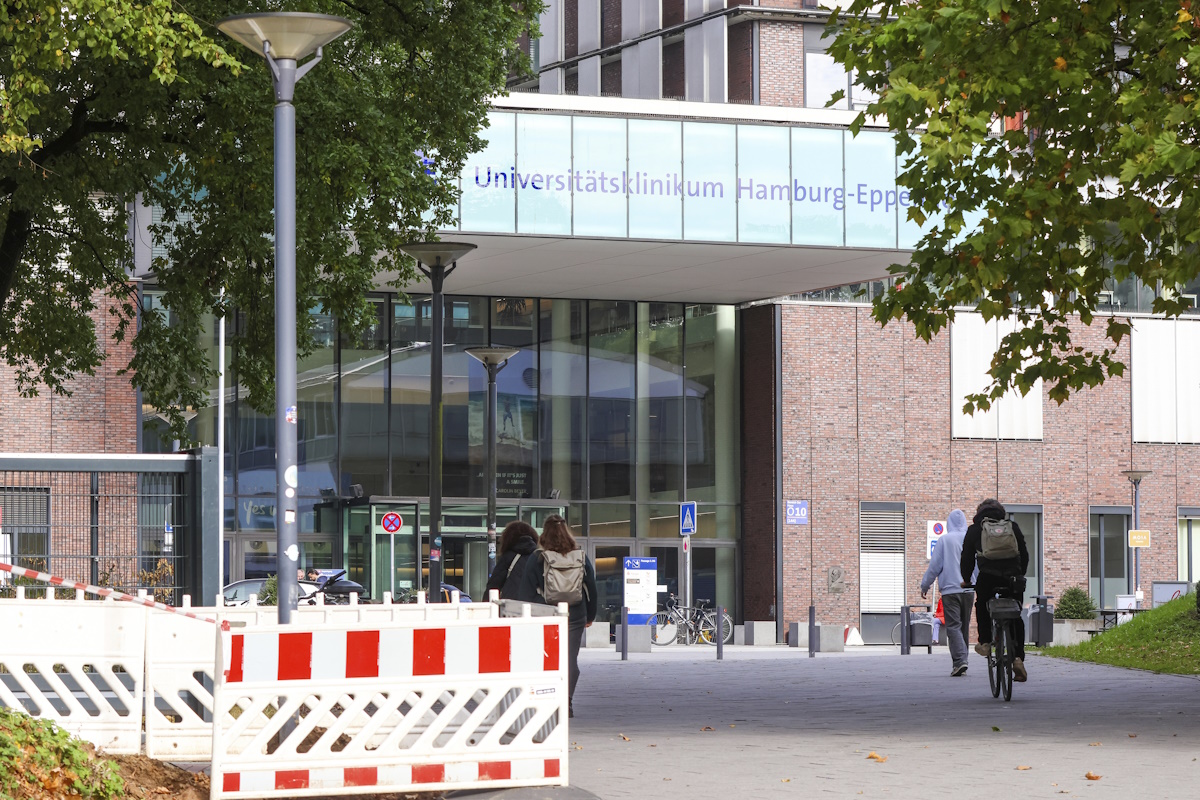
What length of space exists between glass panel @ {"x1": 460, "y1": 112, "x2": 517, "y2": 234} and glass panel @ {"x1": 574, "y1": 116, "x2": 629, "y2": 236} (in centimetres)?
139

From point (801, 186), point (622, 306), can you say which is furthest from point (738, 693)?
point (622, 306)

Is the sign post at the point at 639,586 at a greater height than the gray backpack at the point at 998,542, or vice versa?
the gray backpack at the point at 998,542

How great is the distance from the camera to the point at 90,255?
64.4ft

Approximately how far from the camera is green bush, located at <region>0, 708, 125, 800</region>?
7461 mm

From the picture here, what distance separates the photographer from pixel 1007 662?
14.7 meters

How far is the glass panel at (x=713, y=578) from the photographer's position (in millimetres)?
43125

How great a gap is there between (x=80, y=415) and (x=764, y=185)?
14.9 metres

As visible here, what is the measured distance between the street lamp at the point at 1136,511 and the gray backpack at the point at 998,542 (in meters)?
26.9

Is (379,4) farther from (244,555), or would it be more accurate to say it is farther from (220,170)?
(244,555)

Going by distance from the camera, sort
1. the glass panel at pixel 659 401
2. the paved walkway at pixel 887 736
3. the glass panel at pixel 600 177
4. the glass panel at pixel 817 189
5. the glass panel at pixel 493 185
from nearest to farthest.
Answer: the paved walkway at pixel 887 736 → the glass panel at pixel 493 185 → the glass panel at pixel 600 177 → the glass panel at pixel 817 189 → the glass panel at pixel 659 401

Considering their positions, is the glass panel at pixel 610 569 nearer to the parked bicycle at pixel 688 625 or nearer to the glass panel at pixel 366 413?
the parked bicycle at pixel 688 625

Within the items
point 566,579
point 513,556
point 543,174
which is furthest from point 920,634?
point 566,579

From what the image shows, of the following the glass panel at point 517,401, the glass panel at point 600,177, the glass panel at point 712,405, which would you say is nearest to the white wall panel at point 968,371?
the glass panel at point 712,405

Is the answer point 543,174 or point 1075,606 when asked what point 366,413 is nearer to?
point 543,174
